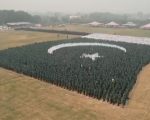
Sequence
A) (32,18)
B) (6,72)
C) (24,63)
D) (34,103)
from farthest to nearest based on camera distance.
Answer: (32,18) < (24,63) < (6,72) < (34,103)

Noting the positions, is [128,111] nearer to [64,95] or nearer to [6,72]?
[64,95]

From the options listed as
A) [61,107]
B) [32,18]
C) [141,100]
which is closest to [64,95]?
[61,107]

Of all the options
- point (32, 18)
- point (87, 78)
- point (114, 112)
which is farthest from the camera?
point (32, 18)

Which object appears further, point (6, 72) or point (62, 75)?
point (6, 72)

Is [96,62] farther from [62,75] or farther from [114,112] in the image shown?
[114,112]

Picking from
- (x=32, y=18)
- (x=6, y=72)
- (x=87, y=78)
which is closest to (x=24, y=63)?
(x=6, y=72)

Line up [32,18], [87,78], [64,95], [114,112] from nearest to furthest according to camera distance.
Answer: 1. [114,112]
2. [64,95]
3. [87,78]
4. [32,18]
